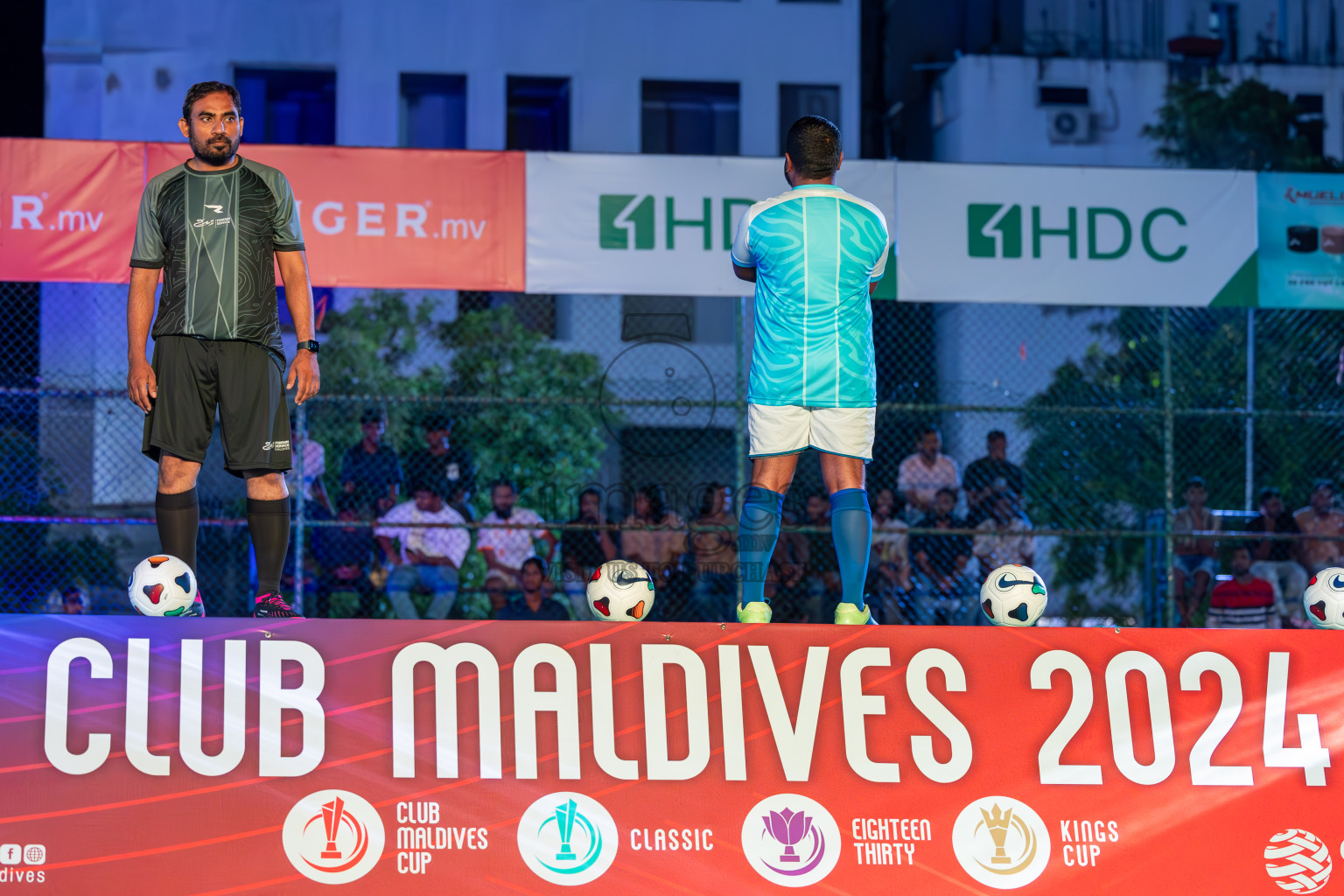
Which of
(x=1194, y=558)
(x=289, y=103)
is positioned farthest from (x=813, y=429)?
(x=289, y=103)

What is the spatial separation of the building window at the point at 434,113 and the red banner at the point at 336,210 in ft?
31.6

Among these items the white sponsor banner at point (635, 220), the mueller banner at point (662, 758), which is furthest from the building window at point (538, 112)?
the mueller banner at point (662, 758)

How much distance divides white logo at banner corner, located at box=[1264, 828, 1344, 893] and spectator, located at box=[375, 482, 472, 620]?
5244 mm

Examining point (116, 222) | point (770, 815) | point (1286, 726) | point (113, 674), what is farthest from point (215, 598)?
point (1286, 726)

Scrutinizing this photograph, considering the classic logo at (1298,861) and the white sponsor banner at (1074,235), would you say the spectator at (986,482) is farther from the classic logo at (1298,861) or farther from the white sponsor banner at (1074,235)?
the classic logo at (1298,861)

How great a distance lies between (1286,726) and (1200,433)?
1095 cm

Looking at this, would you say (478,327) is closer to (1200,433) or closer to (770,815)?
(1200,433)

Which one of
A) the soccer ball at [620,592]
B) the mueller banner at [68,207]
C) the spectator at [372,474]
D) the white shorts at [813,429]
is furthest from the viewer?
the spectator at [372,474]

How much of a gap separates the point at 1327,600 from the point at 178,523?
3464 millimetres

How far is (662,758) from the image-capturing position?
3.34 metres

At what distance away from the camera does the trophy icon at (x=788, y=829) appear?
10.7 ft

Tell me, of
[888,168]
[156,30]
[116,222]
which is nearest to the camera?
[116,222]

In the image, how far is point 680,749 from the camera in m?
3.35

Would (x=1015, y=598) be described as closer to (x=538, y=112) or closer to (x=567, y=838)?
(x=567, y=838)
